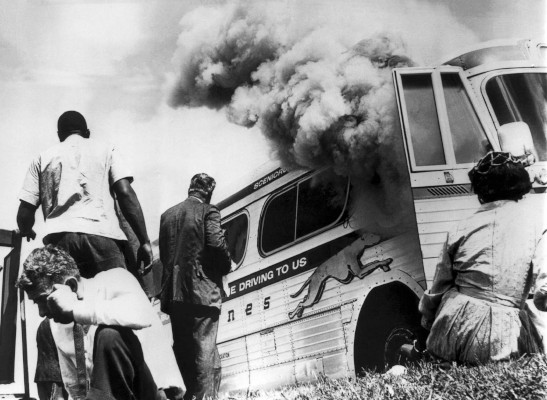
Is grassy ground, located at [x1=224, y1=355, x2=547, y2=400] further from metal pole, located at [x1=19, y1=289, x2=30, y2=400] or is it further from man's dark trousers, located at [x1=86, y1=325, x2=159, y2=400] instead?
metal pole, located at [x1=19, y1=289, x2=30, y2=400]

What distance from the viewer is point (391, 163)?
4664 millimetres

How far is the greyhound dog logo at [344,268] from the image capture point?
4.52m

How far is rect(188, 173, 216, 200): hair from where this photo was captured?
5109 millimetres

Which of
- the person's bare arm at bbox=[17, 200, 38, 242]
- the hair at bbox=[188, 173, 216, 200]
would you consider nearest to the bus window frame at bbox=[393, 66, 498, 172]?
the hair at bbox=[188, 173, 216, 200]

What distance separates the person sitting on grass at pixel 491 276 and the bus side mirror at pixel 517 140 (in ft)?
0.21

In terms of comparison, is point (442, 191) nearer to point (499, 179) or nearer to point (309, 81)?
point (499, 179)

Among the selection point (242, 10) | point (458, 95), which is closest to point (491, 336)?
point (458, 95)

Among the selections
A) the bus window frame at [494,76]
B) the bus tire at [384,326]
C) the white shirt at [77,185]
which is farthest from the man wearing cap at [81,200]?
the bus window frame at [494,76]

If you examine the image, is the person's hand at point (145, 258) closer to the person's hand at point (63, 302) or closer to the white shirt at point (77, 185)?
the white shirt at point (77, 185)

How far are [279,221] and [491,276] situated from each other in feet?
4.92

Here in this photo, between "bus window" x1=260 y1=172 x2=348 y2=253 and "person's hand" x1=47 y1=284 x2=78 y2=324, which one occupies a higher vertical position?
"bus window" x1=260 y1=172 x2=348 y2=253

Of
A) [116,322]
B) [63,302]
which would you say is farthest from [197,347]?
[63,302]

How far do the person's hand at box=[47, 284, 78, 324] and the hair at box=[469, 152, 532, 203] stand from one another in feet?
9.43

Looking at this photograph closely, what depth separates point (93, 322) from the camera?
4.74 metres
